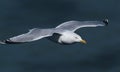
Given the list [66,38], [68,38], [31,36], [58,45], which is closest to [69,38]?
[68,38]

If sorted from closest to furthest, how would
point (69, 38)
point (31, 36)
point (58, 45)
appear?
point (31, 36) < point (69, 38) < point (58, 45)

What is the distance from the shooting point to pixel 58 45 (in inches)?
2132

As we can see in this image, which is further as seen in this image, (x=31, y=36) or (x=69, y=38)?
(x=69, y=38)

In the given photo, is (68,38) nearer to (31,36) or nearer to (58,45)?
(31,36)

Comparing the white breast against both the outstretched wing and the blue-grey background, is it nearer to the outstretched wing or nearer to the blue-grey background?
the outstretched wing

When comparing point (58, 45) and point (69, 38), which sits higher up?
point (69, 38)

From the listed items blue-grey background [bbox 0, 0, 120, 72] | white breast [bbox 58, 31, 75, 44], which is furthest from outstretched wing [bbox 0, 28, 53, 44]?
blue-grey background [bbox 0, 0, 120, 72]

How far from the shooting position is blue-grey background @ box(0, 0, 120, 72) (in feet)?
171

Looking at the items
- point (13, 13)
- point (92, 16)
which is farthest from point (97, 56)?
point (13, 13)

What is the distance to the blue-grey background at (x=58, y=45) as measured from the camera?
52000 mm

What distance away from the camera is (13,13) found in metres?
58.0

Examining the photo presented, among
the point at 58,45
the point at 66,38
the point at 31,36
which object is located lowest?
the point at 58,45

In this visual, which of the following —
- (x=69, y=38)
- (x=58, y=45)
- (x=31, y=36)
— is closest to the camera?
(x=31, y=36)

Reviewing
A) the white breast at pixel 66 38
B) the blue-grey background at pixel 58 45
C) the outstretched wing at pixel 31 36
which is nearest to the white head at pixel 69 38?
the white breast at pixel 66 38
